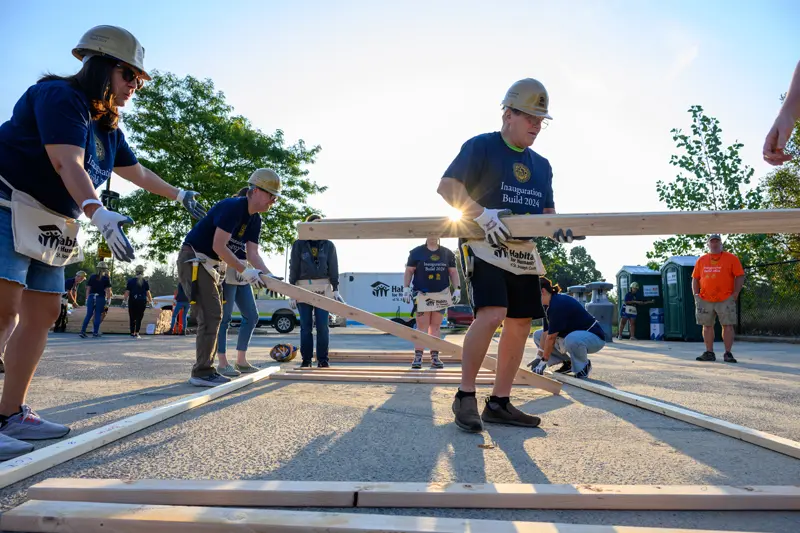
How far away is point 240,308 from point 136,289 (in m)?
10.5

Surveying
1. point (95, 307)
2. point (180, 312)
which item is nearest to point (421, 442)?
point (95, 307)

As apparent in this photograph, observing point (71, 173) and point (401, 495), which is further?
point (71, 173)

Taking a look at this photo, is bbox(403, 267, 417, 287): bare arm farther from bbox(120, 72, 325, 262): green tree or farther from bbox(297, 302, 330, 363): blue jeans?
bbox(120, 72, 325, 262): green tree

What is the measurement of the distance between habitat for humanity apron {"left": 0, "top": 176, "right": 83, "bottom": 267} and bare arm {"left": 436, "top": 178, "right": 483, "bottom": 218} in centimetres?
209

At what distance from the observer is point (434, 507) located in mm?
1890

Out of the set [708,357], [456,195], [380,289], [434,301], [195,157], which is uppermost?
[195,157]

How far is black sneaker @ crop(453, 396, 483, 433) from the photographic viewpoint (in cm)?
316

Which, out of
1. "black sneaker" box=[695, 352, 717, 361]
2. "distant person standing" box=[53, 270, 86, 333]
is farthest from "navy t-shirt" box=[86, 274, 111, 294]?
"black sneaker" box=[695, 352, 717, 361]

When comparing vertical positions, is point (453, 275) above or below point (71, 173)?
below

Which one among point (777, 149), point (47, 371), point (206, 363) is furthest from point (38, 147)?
point (47, 371)

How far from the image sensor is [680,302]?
17.1 m

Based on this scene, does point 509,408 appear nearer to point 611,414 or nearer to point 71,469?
point 611,414

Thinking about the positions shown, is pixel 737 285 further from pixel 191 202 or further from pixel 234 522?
pixel 234 522

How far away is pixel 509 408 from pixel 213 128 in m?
23.3
